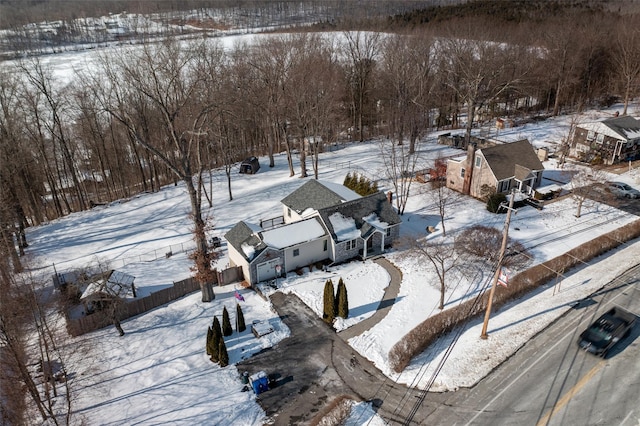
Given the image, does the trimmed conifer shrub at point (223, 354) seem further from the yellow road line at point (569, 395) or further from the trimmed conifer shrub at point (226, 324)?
the yellow road line at point (569, 395)

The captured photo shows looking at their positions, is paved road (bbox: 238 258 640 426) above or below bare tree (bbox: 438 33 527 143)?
below

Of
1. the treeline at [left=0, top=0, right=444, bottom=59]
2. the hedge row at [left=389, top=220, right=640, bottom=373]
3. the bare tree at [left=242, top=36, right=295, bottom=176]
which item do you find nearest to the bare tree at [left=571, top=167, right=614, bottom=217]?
the hedge row at [left=389, top=220, right=640, bottom=373]

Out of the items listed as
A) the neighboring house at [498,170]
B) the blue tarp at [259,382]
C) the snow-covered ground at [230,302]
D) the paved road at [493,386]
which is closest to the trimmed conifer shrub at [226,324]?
the snow-covered ground at [230,302]

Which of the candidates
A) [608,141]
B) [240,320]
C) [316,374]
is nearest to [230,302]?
[240,320]

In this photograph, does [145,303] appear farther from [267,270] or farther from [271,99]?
[271,99]

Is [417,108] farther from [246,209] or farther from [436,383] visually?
[436,383]

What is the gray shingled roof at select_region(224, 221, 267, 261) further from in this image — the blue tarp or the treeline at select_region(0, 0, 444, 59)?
the treeline at select_region(0, 0, 444, 59)

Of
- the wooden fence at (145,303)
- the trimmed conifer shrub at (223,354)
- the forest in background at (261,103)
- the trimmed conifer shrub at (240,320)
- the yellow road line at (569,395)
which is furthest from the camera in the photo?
the forest in background at (261,103)

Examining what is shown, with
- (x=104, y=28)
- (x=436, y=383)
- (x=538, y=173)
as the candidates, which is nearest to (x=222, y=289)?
(x=436, y=383)
